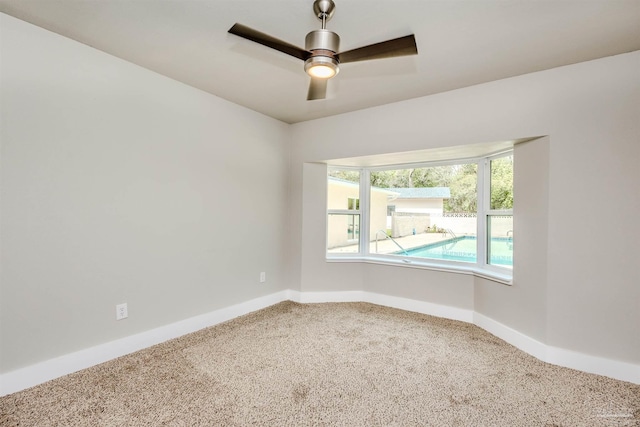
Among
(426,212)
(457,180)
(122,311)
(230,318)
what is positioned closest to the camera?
(122,311)

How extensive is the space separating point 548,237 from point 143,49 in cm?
348

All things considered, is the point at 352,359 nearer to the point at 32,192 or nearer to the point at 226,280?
the point at 226,280

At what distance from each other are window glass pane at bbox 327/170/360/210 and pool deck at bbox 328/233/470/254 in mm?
558

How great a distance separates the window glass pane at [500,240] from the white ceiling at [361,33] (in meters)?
1.42

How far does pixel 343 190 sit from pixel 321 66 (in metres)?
2.66

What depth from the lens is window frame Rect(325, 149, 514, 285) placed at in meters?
3.30

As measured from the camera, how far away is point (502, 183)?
10.7ft

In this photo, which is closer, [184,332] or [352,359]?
[352,359]

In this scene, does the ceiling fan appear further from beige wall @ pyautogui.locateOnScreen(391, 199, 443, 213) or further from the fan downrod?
beige wall @ pyautogui.locateOnScreen(391, 199, 443, 213)

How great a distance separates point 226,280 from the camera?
3.43 m

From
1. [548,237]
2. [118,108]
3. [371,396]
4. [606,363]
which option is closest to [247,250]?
[118,108]

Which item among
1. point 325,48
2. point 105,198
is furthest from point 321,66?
point 105,198

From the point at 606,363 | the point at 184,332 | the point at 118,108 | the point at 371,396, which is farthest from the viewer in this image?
the point at 184,332

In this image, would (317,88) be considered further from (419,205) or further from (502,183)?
(419,205)
